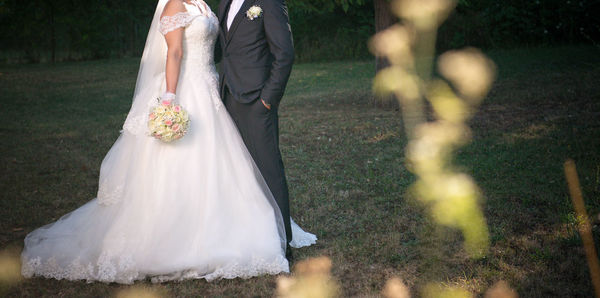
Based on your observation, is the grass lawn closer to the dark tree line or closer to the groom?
the groom

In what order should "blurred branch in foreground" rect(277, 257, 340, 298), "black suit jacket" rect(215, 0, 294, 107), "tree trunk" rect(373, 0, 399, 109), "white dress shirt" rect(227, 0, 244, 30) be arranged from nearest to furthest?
"blurred branch in foreground" rect(277, 257, 340, 298), "black suit jacket" rect(215, 0, 294, 107), "white dress shirt" rect(227, 0, 244, 30), "tree trunk" rect(373, 0, 399, 109)

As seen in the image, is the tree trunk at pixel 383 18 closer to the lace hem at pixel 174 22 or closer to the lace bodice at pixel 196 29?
the lace bodice at pixel 196 29

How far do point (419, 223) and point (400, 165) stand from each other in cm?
195

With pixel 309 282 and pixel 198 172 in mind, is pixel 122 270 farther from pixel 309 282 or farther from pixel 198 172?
pixel 309 282

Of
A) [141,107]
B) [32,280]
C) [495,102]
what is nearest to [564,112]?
[495,102]

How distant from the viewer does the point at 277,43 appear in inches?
145

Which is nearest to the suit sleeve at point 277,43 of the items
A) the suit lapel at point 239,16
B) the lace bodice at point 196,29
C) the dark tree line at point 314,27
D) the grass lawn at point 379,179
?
the suit lapel at point 239,16

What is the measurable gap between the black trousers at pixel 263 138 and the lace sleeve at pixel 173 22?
23.7 inches

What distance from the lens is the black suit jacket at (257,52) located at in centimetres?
368

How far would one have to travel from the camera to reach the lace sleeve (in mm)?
3725

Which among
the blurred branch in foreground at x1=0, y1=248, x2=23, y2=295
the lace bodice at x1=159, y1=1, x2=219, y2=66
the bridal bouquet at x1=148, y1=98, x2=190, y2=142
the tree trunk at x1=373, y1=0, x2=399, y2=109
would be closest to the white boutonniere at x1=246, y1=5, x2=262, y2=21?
the lace bodice at x1=159, y1=1, x2=219, y2=66

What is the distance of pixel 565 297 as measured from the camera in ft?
11.1

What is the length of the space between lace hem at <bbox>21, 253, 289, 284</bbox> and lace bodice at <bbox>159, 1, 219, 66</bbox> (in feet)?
5.13

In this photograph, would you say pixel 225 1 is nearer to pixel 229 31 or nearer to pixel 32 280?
pixel 229 31
